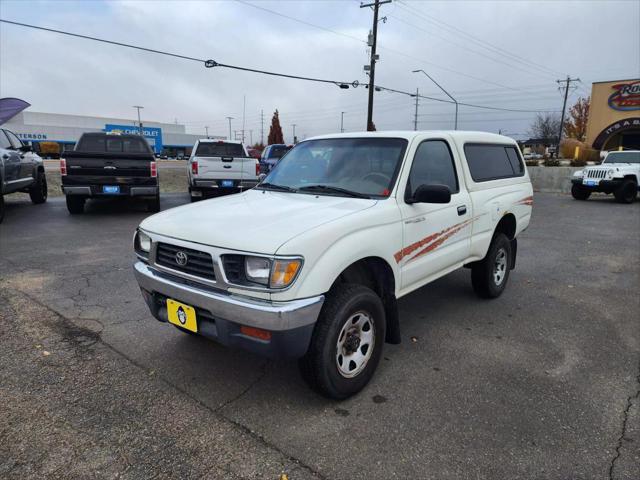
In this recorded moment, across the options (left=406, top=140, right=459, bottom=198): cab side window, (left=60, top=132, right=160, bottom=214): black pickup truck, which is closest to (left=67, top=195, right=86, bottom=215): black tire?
(left=60, top=132, right=160, bottom=214): black pickup truck

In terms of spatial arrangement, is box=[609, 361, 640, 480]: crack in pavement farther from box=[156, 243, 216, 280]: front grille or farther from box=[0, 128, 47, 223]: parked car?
box=[0, 128, 47, 223]: parked car

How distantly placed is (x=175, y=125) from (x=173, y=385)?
89.1m

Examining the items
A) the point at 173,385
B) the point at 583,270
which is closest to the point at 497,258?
the point at 583,270

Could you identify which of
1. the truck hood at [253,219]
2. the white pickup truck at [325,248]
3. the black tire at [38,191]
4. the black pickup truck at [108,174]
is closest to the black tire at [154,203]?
the black pickup truck at [108,174]

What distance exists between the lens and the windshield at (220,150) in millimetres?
12523

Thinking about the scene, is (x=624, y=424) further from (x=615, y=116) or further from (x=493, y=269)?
(x=615, y=116)

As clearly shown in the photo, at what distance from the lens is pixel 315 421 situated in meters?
2.69

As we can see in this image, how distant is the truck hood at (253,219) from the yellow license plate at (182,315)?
0.44 meters

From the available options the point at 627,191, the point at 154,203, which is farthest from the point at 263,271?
the point at 627,191

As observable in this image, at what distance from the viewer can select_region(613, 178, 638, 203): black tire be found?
1494 cm

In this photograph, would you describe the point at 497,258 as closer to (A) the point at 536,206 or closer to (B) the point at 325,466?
(B) the point at 325,466

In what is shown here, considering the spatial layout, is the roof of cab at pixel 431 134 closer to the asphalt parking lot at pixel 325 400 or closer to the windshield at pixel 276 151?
the asphalt parking lot at pixel 325 400

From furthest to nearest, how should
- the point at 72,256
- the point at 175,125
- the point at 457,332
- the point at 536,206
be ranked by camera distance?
the point at 175,125 < the point at 536,206 < the point at 72,256 < the point at 457,332

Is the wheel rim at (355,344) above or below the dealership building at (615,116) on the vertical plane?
below
